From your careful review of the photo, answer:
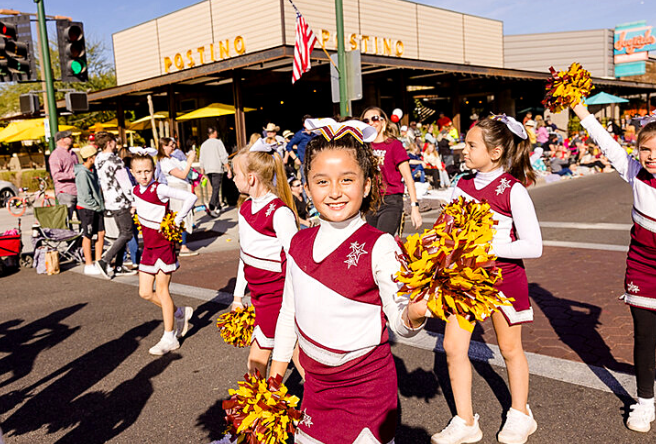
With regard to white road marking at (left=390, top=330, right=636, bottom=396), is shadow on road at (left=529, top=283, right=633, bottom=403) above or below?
above

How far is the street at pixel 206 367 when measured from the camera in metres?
3.58

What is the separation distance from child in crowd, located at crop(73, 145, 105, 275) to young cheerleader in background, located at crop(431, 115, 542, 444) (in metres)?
6.95

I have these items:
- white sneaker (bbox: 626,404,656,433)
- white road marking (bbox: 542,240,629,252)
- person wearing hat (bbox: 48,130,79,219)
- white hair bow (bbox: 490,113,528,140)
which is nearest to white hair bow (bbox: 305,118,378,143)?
white hair bow (bbox: 490,113,528,140)

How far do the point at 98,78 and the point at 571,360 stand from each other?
36.5 meters

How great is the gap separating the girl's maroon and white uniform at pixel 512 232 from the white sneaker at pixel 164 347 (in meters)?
3.20

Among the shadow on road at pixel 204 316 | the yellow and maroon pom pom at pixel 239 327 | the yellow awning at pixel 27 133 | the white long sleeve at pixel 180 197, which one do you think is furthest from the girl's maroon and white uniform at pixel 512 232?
the yellow awning at pixel 27 133

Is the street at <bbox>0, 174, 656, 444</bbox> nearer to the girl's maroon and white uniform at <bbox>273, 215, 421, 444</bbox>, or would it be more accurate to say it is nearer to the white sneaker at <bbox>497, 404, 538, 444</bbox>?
the white sneaker at <bbox>497, 404, 538, 444</bbox>

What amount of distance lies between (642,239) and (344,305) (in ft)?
6.94

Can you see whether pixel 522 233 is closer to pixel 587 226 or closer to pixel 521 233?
pixel 521 233

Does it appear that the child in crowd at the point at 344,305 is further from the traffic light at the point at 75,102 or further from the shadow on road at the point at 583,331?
the traffic light at the point at 75,102

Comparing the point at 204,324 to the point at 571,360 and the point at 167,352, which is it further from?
the point at 571,360

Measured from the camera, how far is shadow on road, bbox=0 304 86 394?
4.88 metres

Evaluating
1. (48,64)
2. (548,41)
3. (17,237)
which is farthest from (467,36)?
(17,237)

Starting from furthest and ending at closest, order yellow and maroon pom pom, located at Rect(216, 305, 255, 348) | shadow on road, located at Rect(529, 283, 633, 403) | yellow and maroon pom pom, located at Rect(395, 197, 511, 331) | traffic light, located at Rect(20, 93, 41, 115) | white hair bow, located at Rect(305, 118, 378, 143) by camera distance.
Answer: traffic light, located at Rect(20, 93, 41, 115) < shadow on road, located at Rect(529, 283, 633, 403) < yellow and maroon pom pom, located at Rect(216, 305, 255, 348) < white hair bow, located at Rect(305, 118, 378, 143) < yellow and maroon pom pom, located at Rect(395, 197, 511, 331)
